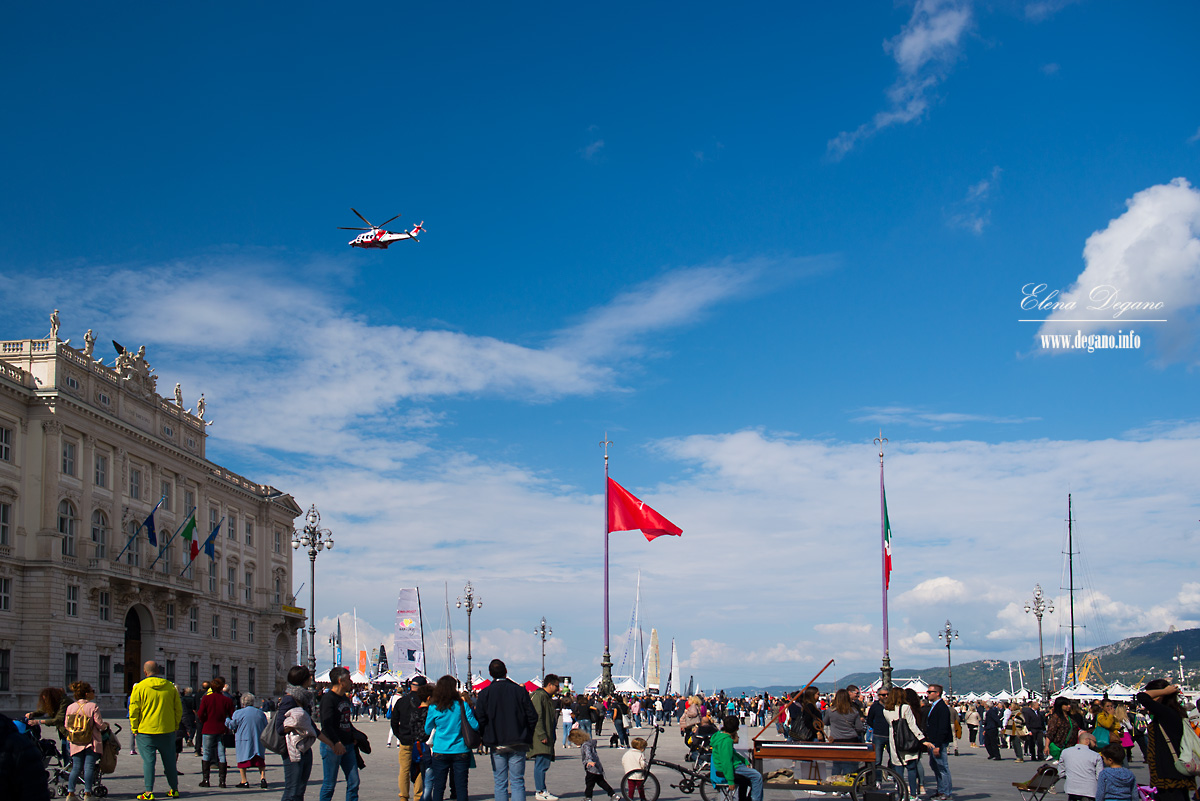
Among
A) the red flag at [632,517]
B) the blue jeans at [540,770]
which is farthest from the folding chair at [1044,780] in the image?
the red flag at [632,517]

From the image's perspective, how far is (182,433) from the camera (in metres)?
60.8

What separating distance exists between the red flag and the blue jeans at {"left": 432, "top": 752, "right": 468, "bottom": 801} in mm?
19885

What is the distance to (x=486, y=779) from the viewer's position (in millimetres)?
19469

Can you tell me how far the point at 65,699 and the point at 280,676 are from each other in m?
61.7

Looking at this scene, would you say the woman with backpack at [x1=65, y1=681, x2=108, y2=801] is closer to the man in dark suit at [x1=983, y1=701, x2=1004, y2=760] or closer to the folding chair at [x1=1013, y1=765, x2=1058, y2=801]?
the folding chair at [x1=1013, y1=765, x2=1058, y2=801]

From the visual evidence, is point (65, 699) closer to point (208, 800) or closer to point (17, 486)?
point (208, 800)

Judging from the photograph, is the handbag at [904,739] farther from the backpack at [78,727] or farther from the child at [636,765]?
A: the backpack at [78,727]

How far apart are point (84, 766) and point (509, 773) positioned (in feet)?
19.1

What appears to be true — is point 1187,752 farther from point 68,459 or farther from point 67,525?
point 68,459

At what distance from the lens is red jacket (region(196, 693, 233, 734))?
17719mm

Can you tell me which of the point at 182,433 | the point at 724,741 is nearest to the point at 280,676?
the point at 182,433

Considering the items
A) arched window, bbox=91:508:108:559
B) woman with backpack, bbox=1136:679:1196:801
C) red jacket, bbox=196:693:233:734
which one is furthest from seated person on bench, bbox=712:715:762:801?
arched window, bbox=91:508:108:559

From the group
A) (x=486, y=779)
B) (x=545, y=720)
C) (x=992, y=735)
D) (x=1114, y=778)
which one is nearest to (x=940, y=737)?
(x=1114, y=778)

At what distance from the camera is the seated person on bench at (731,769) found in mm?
13102
